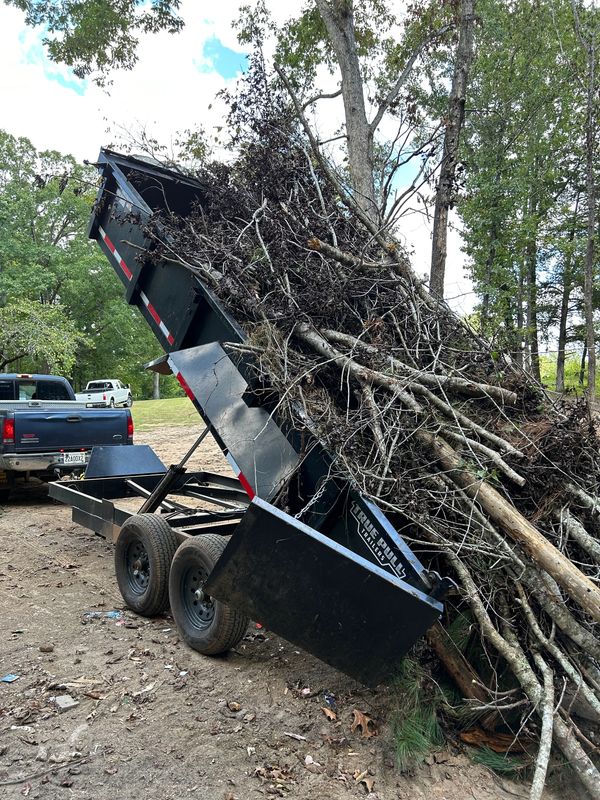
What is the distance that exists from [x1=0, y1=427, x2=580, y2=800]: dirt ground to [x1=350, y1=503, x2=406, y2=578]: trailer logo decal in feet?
2.84

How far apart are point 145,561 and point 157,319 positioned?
6.53 ft

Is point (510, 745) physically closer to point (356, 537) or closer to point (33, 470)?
point (356, 537)

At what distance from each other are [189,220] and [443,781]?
4.54 m

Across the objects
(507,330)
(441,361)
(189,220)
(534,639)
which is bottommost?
(534,639)

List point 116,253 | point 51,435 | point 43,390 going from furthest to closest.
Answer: point 43,390 < point 51,435 < point 116,253

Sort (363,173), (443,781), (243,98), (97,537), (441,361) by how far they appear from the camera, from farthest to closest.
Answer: (363,173), (97,537), (243,98), (441,361), (443,781)

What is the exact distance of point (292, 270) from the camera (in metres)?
4.37

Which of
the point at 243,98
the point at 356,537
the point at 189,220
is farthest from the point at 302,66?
the point at 356,537

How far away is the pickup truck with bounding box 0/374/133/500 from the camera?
25.8 ft

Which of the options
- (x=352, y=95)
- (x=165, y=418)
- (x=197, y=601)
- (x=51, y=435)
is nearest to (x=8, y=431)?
(x=51, y=435)

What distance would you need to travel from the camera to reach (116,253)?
562cm

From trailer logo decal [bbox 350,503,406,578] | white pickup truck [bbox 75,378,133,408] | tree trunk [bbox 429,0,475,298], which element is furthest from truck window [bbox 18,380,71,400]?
white pickup truck [bbox 75,378,133,408]

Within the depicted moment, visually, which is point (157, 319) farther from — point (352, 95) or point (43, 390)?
point (352, 95)

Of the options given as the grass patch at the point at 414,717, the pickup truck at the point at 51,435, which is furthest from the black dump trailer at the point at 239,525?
the pickup truck at the point at 51,435
